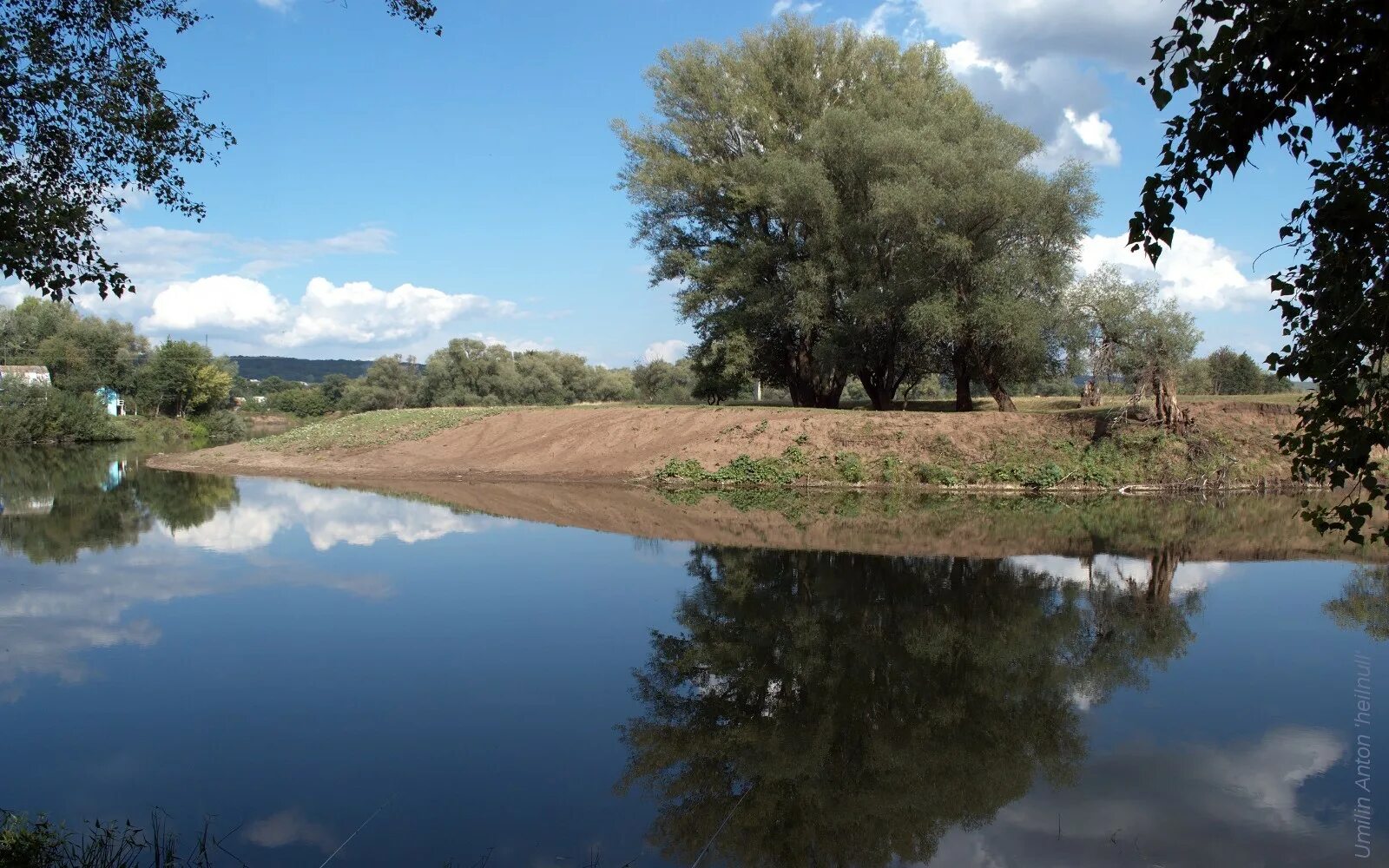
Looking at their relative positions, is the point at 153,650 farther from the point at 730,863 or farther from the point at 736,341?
the point at 736,341

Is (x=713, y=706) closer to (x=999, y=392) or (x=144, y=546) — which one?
(x=144, y=546)

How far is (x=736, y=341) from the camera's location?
1428 inches

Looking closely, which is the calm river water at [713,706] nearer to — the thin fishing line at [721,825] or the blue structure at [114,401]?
the thin fishing line at [721,825]

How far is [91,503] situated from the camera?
2538cm

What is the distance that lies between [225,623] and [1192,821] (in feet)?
34.1

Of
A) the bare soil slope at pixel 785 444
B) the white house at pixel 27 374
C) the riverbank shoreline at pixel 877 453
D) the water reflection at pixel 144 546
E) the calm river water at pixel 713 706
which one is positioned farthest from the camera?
the white house at pixel 27 374

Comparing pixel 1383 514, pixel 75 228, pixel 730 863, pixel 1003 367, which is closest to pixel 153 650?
pixel 75 228

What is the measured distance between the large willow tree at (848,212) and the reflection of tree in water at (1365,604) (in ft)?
48.8

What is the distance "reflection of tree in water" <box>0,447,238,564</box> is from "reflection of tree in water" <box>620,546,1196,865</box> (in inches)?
508

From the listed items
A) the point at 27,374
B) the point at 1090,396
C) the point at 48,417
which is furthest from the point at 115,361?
the point at 1090,396

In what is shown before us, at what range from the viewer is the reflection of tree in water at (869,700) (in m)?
6.00

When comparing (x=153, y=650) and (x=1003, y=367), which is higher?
(x=1003, y=367)

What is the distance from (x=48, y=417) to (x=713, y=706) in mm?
64448

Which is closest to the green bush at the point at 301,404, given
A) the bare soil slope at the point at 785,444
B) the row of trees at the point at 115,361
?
the row of trees at the point at 115,361
